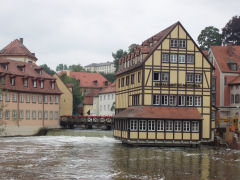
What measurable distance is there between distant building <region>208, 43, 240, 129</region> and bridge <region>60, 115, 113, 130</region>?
55.1 ft

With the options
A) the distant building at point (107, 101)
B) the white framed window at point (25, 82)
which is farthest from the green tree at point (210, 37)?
the white framed window at point (25, 82)

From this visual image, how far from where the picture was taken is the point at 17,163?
33.9m

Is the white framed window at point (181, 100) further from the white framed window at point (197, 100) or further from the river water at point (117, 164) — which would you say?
→ the river water at point (117, 164)

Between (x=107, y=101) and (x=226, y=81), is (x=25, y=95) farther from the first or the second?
(x=226, y=81)

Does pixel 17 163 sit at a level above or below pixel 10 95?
below

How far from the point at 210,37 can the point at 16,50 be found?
4212cm

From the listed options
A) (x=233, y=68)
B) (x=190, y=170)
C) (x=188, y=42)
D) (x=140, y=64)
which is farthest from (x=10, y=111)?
(x=190, y=170)

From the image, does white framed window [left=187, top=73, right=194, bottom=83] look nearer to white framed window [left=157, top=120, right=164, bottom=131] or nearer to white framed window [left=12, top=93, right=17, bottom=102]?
white framed window [left=157, top=120, right=164, bottom=131]

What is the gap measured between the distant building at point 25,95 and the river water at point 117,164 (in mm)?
22889

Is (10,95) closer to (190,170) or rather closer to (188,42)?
(188,42)

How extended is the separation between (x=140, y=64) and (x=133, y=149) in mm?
10445

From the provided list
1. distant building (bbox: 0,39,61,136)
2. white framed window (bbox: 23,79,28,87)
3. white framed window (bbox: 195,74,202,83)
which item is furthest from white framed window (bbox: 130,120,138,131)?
white framed window (bbox: 23,79,28,87)

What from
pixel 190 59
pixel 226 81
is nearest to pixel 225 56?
pixel 226 81

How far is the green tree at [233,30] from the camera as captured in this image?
83.8 meters
